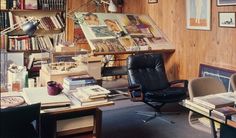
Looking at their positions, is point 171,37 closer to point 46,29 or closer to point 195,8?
point 195,8

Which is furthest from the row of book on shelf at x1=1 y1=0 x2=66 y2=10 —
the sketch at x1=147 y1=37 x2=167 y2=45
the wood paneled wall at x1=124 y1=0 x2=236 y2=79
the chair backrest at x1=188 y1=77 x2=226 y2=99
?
the chair backrest at x1=188 y1=77 x2=226 y2=99

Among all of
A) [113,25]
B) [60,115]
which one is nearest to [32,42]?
[113,25]

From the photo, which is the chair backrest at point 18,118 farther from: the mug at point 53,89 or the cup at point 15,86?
the cup at point 15,86

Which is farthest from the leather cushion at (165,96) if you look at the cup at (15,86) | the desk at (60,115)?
the cup at (15,86)

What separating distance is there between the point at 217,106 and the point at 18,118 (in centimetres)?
135

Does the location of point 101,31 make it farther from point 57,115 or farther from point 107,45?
point 57,115

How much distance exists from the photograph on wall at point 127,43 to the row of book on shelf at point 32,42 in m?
1.23

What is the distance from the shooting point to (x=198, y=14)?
15.1 ft

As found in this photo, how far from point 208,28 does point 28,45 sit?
9.94 feet

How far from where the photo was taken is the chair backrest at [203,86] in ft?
9.25

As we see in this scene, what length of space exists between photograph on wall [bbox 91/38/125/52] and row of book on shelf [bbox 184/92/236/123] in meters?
2.35

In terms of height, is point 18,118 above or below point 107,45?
below

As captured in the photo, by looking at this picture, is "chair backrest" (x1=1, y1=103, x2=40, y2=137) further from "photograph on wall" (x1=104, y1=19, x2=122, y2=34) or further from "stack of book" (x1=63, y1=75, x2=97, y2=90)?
"photograph on wall" (x1=104, y1=19, x2=122, y2=34)

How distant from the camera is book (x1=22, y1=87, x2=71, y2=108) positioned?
90.6 inches
